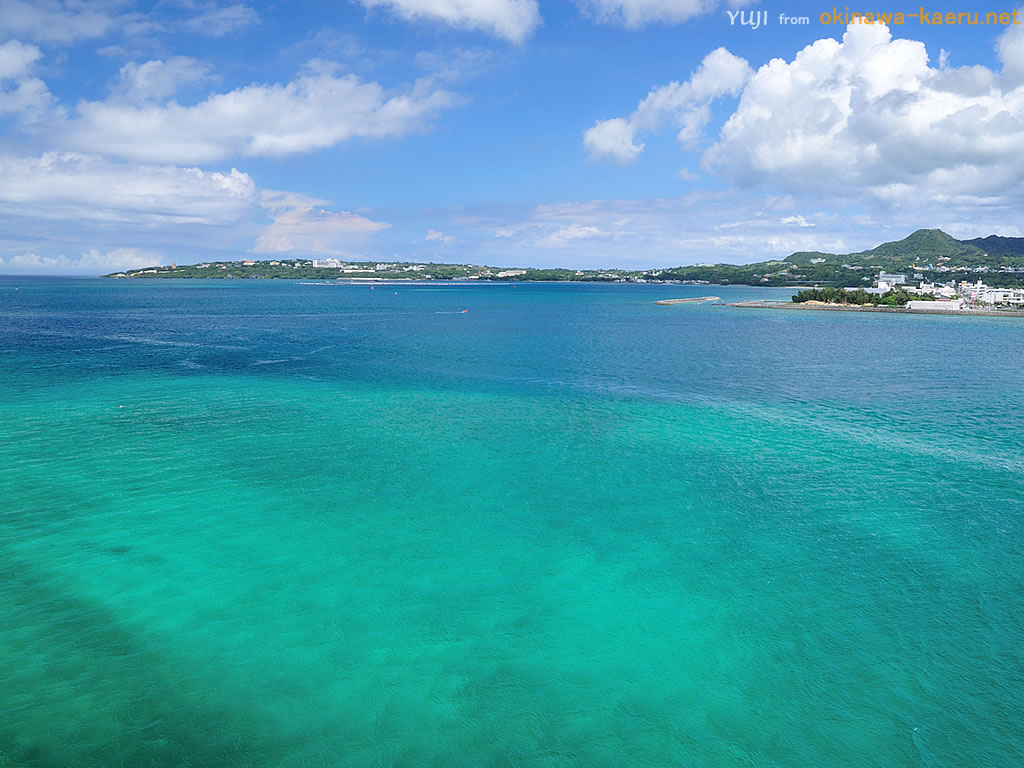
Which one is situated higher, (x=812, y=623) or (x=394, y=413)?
(x=394, y=413)

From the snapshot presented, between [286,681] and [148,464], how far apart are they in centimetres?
1552

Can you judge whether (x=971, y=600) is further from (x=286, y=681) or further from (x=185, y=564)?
(x=185, y=564)

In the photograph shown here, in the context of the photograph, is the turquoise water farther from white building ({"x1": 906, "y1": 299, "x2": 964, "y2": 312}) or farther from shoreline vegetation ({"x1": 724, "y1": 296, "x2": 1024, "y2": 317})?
white building ({"x1": 906, "y1": 299, "x2": 964, "y2": 312})

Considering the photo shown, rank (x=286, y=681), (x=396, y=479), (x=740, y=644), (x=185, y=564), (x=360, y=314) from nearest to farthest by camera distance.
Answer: (x=286, y=681) → (x=740, y=644) → (x=185, y=564) → (x=396, y=479) → (x=360, y=314)

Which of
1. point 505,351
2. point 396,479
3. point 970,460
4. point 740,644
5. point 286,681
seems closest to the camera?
point 286,681

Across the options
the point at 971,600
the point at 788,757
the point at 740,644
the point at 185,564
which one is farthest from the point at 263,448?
the point at 971,600

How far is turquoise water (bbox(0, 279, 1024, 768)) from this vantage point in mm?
11469

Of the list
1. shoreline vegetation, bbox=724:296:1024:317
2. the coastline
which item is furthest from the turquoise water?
shoreline vegetation, bbox=724:296:1024:317

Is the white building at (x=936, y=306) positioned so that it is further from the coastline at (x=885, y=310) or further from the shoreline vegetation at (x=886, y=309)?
the coastline at (x=885, y=310)

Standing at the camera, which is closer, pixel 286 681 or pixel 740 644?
pixel 286 681

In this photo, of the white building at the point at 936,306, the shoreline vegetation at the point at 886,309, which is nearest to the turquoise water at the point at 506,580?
the shoreline vegetation at the point at 886,309

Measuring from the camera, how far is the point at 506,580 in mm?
16719

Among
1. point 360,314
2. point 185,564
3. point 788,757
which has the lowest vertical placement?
point 788,757

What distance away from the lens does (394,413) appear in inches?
1341
